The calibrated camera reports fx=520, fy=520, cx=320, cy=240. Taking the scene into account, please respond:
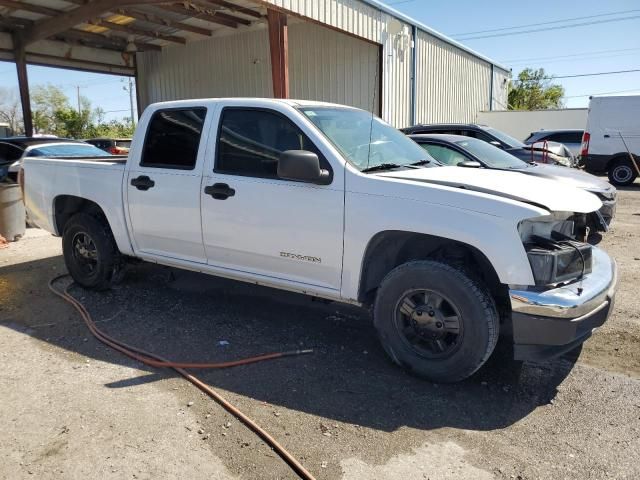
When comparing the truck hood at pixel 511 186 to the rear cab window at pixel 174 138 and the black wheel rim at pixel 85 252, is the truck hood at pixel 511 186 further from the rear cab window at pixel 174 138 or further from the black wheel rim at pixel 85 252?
the black wheel rim at pixel 85 252

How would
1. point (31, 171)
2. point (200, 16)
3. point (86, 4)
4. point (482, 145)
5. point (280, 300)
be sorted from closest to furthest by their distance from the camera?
point (280, 300) < point (31, 171) < point (482, 145) < point (86, 4) < point (200, 16)

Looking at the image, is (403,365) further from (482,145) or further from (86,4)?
(86,4)

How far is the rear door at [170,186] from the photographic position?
14.8 ft

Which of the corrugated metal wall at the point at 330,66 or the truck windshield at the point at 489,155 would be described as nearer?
the truck windshield at the point at 489,155

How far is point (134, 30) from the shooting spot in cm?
1705

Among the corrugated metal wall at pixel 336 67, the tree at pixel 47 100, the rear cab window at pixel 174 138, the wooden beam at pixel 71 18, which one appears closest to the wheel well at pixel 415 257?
the rear cab window at pixel 174 138

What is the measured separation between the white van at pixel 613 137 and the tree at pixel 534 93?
38327mm

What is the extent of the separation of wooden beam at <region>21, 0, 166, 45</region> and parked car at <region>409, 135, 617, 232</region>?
718 centimetres

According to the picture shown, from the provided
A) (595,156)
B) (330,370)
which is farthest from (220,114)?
(595,156)

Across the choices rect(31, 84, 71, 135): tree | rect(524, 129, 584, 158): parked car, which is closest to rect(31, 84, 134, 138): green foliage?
rect(31, 84, 71, 135): tree

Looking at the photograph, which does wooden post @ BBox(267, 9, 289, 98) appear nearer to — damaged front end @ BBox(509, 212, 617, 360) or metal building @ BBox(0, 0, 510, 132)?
metal building @ BBox(0, 0, 510, 132)

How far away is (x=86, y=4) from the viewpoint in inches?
539

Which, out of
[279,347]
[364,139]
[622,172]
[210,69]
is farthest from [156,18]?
[622,172]

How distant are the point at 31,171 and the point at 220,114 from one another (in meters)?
2.88
